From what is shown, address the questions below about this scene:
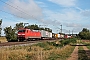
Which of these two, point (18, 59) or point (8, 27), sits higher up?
point (8, 27)

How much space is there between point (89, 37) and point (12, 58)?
11816cm

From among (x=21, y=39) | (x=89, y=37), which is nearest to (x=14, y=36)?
(x=21, y=39)

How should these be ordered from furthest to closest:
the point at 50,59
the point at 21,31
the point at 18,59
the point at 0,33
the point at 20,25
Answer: the point at 20,25, the point at 0,33, the point at 21,31, the point at 50,59, the point at 18,59

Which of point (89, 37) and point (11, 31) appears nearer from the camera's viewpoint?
point (11, 31)

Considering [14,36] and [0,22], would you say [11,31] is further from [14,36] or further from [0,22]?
[0,22]

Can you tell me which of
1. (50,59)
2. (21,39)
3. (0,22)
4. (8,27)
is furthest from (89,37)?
(50,59)

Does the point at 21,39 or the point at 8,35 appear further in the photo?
the point at 8,35

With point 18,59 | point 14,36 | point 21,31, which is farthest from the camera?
point 14,36

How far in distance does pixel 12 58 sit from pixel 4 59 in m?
1.86

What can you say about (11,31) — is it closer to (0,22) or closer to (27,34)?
(27,34)

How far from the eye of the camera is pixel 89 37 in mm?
134250

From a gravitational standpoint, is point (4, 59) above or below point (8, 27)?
below

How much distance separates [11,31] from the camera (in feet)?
228

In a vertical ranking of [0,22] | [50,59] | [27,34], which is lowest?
[50,59]
